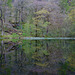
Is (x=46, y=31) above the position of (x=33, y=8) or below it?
below

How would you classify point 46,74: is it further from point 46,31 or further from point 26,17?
point 26,17

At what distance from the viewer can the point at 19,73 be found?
4559 mm

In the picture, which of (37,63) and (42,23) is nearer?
(37,63)

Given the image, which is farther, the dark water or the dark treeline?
the dark treeline

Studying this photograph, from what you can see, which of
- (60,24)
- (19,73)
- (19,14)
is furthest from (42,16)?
(19,73)

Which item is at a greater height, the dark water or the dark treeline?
the dark treeline

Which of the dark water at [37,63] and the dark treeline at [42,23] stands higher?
the dark treeline at [42,23]

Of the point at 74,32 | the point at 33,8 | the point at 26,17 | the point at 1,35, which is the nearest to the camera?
the point at 1,35

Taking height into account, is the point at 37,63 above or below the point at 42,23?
below

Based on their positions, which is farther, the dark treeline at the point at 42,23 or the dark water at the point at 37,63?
the dark treeline at the point at 42,23

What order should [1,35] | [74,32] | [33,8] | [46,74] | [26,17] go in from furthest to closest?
[26,17], [33,8], [74,32], [1,35], [46,74]

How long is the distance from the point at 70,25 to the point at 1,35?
59.6 feet

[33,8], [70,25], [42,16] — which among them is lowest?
[70,25]

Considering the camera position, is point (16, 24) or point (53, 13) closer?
point (53, 13)
